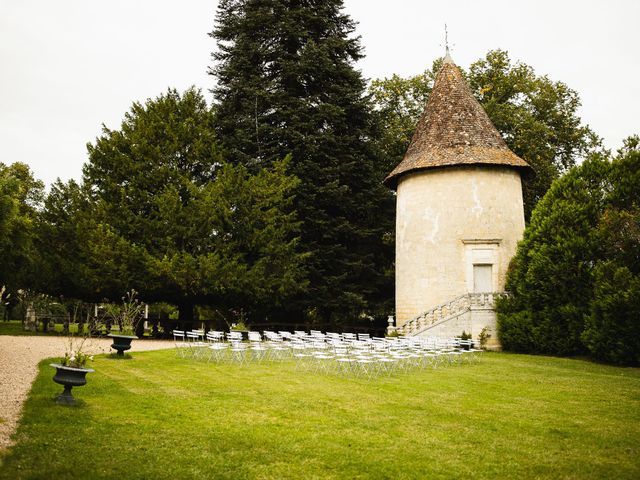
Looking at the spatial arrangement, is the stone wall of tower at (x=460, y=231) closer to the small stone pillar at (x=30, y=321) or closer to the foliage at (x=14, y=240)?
the foliage at (x=14, y=240)

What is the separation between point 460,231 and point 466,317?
4.15m

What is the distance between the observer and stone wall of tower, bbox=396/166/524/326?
24.5m

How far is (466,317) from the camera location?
22.9 m

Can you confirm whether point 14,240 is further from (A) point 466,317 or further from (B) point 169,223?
(A) point 466,317

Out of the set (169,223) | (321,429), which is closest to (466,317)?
(169,223)

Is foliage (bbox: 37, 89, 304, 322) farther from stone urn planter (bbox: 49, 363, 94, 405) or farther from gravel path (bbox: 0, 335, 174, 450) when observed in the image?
stone urn planter (bbox: 49, 363, 94, 405)

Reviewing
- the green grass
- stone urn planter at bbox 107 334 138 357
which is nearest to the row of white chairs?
the green grass

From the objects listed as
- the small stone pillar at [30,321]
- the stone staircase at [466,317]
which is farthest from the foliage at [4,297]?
the stone staircase at [466,317]

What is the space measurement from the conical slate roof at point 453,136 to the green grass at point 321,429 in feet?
46.0

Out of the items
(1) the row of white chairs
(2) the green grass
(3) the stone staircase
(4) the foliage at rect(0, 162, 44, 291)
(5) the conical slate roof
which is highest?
(5) the conical slate roof

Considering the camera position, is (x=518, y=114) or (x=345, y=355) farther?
(x=518, y=114)

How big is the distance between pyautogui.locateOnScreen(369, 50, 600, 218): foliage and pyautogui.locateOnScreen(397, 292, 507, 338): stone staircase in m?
10.0

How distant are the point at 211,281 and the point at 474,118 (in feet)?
48.6

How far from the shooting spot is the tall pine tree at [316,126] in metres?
27.9
